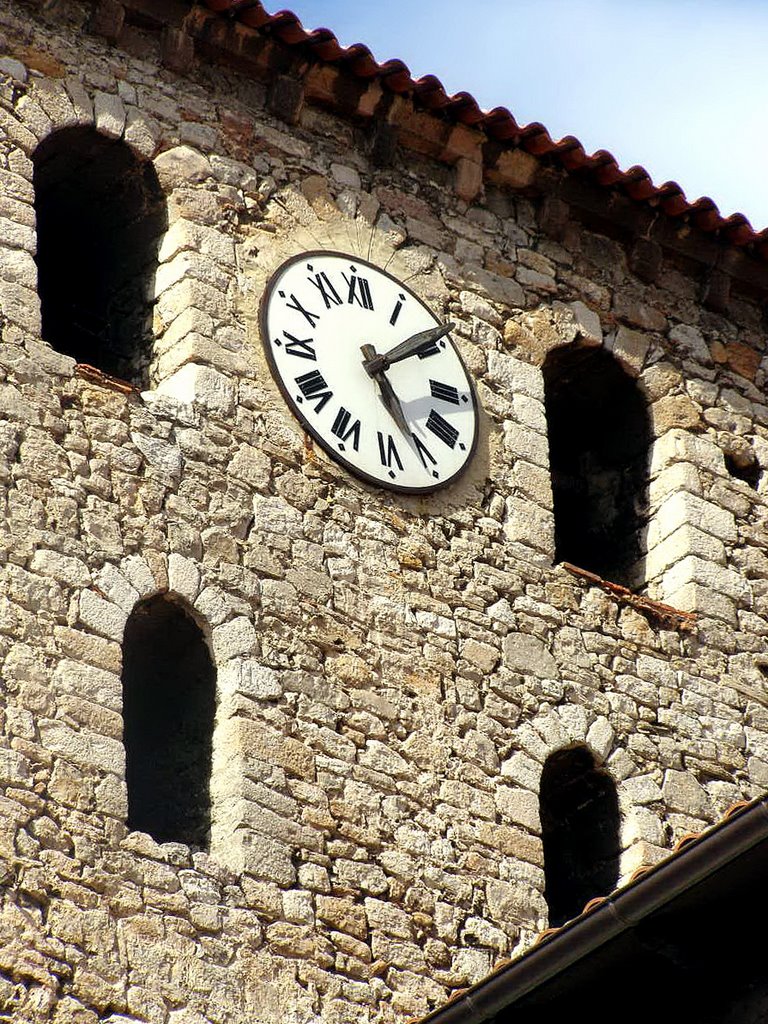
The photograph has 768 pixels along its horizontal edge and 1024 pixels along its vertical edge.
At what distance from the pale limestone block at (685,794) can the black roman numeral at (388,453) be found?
6.56 feet

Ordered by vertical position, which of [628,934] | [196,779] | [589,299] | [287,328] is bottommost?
[628,934]

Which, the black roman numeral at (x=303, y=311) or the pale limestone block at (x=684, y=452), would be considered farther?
the pale limestone block at (x=684, y=452)

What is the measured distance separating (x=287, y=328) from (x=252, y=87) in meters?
1.49

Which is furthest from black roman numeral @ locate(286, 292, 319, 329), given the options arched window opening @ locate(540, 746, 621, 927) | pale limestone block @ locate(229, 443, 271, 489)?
arched window opening @ locate(540, 746, 621, 927)

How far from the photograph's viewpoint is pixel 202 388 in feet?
38.7

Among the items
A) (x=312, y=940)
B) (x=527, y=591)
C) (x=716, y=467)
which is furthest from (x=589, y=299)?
(x=312, y=940)

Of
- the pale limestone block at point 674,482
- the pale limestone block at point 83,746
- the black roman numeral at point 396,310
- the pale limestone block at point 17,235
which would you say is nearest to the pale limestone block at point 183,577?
the pale limestone block at point 83,746

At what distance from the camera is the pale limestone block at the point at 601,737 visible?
12.1 metres

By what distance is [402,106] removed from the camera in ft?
43.9

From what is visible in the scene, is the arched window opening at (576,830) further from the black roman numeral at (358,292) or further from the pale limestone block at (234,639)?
the black roman numeral at (358,292)

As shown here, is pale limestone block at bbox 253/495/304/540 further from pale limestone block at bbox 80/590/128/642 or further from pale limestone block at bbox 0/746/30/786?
pale limestone block at bbox 0/746/30/786

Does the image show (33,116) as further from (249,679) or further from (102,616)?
(249,679)

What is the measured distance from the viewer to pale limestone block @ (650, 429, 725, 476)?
13.6m

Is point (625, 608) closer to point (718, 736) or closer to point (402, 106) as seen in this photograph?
point (718, 736)
